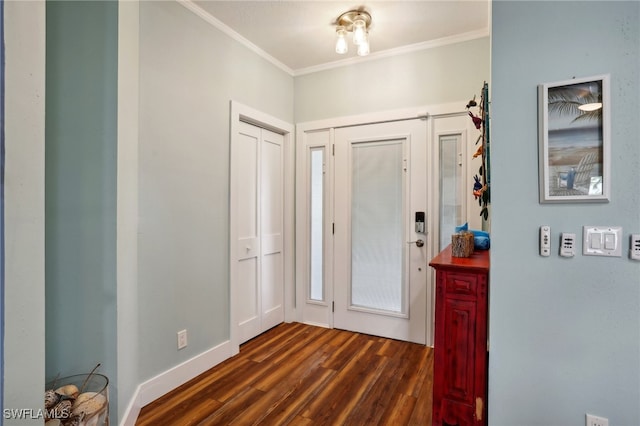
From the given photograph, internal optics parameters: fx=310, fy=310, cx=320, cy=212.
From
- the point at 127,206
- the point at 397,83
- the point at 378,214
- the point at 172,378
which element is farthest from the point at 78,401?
the point at 397,83

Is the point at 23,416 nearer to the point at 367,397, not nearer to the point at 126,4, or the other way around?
the point at 367,397

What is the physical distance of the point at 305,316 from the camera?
11.0 ft

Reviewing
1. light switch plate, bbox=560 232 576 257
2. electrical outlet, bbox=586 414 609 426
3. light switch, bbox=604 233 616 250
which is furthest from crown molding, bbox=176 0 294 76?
electrical outlet, bbox=586 414 609 426

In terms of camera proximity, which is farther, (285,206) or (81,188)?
(285,206)

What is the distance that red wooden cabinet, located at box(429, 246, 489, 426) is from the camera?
4.96 feet

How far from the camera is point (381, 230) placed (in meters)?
3.01

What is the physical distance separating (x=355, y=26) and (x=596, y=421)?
266 centimetres

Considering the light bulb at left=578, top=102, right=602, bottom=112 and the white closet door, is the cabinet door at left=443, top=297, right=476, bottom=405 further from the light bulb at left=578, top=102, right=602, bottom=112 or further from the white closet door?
the white closet door

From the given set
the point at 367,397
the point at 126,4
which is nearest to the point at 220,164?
the point at 126,4

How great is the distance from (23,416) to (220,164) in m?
1.87

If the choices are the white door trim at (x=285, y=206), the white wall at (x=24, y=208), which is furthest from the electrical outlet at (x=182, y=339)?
the white wall at (x=24, y=208)

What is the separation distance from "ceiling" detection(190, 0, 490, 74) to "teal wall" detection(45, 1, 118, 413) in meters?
1.00

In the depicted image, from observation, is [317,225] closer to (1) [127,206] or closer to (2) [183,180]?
(2) [183,180]

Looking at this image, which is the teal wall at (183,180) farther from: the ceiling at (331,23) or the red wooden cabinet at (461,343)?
the red wooden cabinet at (461,343)
